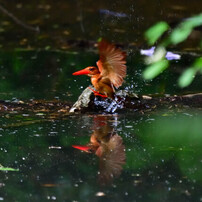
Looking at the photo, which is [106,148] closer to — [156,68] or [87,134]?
[87,134]

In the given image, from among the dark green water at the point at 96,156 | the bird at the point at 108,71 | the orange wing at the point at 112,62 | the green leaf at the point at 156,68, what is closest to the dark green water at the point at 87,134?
the dark green water at the point at 96,156

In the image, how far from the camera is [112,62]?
3.79m

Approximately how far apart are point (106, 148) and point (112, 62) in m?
0.74

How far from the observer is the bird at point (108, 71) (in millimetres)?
3666

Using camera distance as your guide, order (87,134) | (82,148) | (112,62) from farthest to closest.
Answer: (112,62) < (87,134) < (82,148)

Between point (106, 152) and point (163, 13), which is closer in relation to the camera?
point (106, 152)

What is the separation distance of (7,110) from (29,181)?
5.02 ft

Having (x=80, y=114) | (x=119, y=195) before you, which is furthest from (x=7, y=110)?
(x=119, y=195)

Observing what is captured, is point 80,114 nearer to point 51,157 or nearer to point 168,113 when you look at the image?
point 168,113

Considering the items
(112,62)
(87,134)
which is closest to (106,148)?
(87,134)

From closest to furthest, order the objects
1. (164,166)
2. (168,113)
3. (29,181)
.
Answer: (29,181) → (164,166) → (168,113)

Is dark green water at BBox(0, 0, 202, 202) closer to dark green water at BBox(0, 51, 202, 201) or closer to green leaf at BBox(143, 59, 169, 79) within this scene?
dark green water at BBox(0, 51, 202, 201)

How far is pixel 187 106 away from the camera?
13.9 feet

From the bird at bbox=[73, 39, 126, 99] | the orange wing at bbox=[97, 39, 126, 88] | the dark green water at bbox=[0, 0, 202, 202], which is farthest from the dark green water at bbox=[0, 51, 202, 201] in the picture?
the orange wing at bbox=[97, 39, 126, 88]
